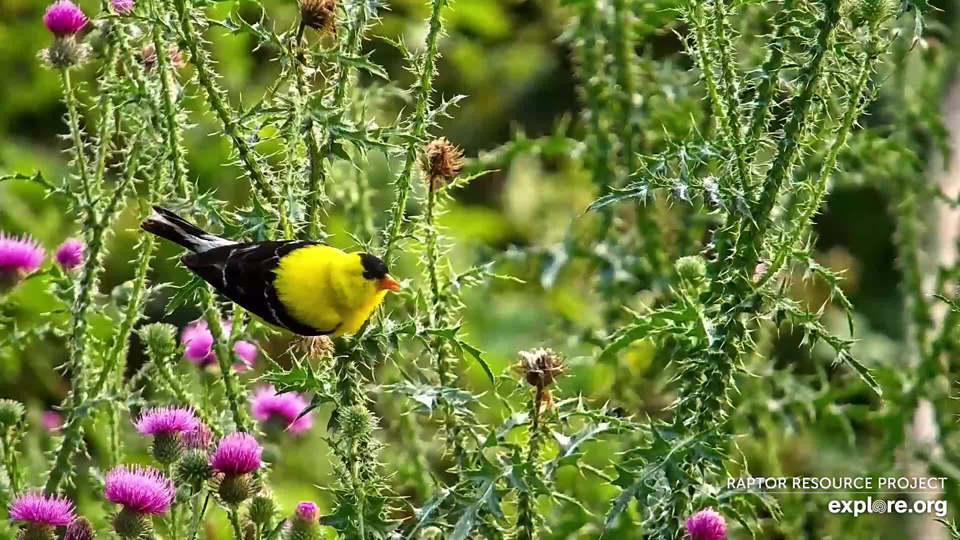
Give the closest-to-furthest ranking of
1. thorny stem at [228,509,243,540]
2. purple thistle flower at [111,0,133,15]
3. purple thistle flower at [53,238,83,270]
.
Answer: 1. thorny stem at [228,509,243,540]
2. purple thistle flower at [111,0,133,15]
3. purple thistle flower at [53,238,83,270]

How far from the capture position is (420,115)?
1.13m

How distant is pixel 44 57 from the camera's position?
1372 millimetres

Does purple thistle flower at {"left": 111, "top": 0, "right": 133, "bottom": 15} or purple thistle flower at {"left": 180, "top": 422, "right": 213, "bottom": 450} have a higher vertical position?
purple thistle flower at {"left": 111, "top": 0, "right": 133, "bottom": 15}

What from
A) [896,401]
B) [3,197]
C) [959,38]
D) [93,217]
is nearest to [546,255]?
[896,401]

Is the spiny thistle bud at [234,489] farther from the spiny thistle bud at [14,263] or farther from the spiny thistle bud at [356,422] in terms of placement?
the spiny thistle bud at [14,263]

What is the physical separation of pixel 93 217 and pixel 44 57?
0.21 m

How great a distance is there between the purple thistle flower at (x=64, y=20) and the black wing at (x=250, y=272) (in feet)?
1.28

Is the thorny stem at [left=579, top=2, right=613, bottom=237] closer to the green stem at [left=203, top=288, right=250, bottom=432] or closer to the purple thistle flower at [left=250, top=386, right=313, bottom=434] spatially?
the purple thistle flower at [left=250, top=386, right=313, bottom=434]

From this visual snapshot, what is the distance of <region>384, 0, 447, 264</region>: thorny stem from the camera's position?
44.5 inches

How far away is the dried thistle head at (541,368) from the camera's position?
1178mm

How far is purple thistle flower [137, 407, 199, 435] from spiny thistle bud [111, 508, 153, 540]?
90 millimetres

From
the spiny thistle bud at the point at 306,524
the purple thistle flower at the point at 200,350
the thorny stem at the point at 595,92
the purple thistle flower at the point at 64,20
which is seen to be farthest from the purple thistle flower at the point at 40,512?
the thorny stem at the point at 595,92

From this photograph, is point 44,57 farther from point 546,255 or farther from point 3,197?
point 3,197

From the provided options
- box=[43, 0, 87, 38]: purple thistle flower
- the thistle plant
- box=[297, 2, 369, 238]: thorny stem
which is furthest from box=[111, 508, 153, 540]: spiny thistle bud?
box=[43, 0, 87, 38]: purple thistle flower
